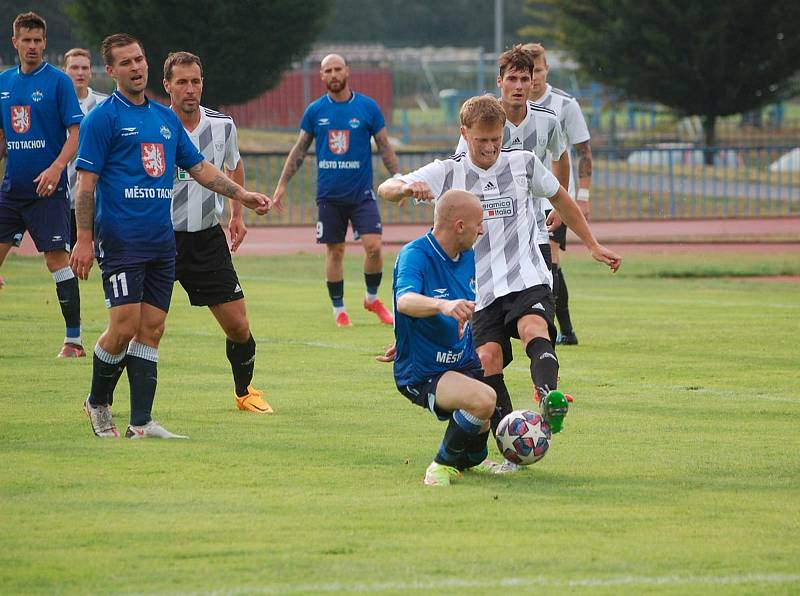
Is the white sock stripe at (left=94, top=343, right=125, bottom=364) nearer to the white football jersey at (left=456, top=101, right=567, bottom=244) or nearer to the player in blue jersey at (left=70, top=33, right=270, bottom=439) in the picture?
the player in blue jersey at (left=70, top=33, right=270, bottom=439)

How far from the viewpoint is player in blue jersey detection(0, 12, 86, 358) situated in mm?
11047

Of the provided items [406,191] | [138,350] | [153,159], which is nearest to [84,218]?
[153,159]

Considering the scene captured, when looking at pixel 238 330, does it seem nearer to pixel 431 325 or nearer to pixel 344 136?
pixel 431 325

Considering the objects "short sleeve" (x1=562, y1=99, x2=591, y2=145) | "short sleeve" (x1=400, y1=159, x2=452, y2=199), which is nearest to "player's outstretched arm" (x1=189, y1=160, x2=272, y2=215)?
"short sleeve" (x1=400, y1=159, x2=452, y2=199)

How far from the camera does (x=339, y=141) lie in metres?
14.4

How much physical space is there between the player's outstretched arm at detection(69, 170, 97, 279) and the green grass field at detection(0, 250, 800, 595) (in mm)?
1014

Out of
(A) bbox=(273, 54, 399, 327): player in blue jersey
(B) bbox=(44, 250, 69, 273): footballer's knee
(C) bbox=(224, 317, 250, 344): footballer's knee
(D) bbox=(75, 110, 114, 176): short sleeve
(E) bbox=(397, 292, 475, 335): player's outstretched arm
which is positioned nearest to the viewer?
(E) bbox=(397, 292, 475, 335): player's outstretched arm

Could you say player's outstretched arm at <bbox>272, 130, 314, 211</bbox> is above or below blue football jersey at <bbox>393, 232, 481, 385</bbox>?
above

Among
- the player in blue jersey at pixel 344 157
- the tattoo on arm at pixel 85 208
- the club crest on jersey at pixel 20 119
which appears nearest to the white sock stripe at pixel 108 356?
the tattoo on arm at pixel 85 208

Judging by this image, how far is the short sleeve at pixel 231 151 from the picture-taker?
938 cm

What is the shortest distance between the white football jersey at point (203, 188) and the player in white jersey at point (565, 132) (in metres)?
2.72

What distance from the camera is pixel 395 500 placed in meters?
6.33

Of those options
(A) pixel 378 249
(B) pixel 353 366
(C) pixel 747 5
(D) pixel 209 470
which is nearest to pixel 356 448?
(D) pixel 209 470

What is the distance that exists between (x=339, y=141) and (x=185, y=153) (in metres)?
6.45
